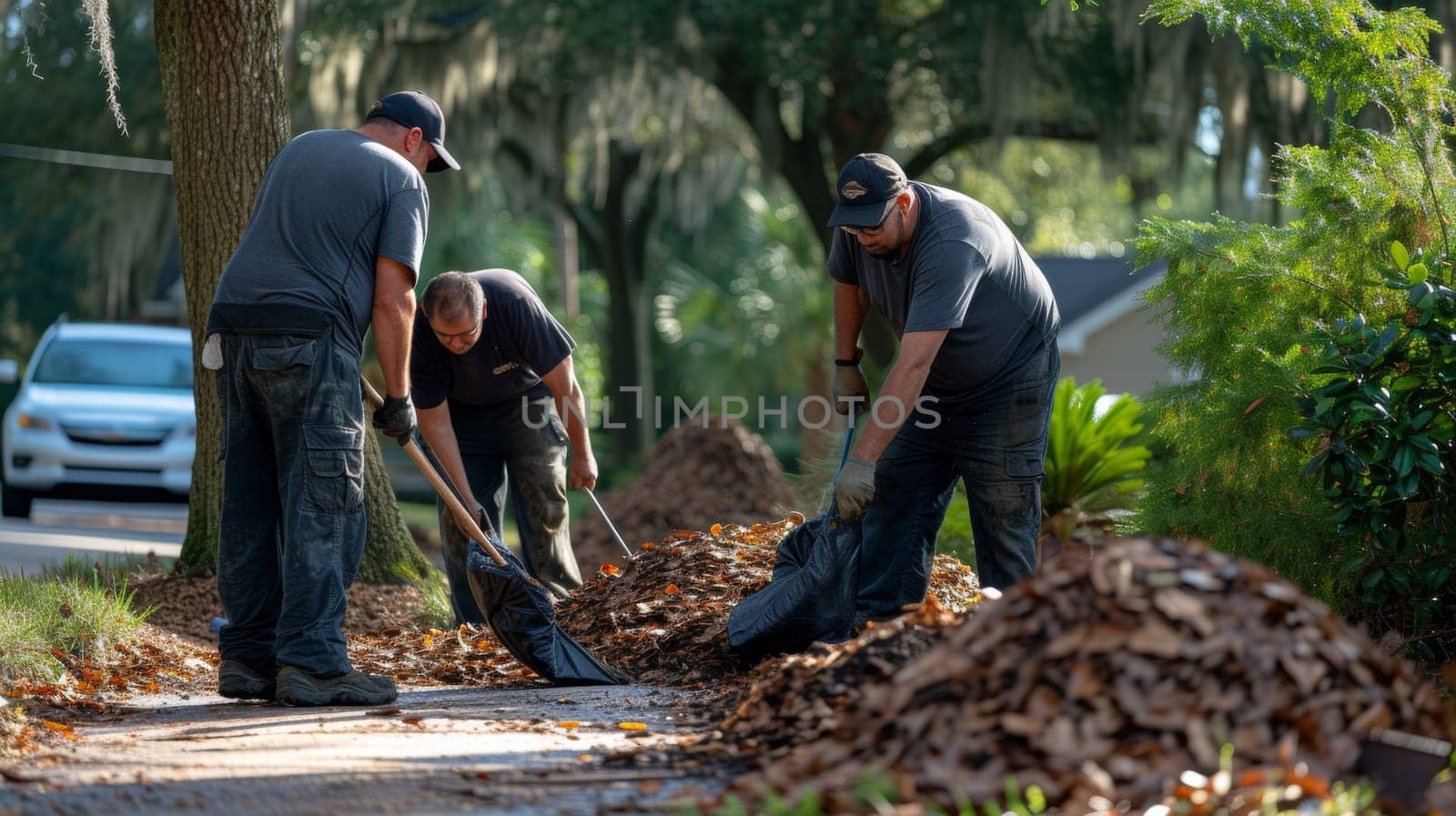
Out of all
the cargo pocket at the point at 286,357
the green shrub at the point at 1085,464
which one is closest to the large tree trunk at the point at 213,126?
the cargo pocket at the point at 286,357

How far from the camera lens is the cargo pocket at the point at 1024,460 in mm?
5027

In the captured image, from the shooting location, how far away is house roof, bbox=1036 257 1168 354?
2211 cm

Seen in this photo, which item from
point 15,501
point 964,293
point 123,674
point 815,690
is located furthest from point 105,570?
point 15,501

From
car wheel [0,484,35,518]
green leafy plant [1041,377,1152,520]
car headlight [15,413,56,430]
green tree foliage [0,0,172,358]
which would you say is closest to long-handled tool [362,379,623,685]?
green leafy plant [1041,377,1152,520]

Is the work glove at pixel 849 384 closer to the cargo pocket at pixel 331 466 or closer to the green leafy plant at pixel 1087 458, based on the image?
the cargo pocket at pixel 331 466

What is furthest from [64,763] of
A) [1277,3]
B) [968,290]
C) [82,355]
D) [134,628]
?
[82,355]

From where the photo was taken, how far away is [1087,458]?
798cm

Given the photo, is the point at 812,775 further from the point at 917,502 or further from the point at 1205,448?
the point at 1205,448

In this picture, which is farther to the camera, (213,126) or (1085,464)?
(1085,464)

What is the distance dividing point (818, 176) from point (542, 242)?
20.8 m

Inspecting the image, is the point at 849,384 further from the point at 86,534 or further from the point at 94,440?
the point at 94,440

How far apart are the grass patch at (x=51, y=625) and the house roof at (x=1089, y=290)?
54.1ft

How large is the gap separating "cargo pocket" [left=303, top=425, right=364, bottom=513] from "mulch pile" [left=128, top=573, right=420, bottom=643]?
2017 millimetres

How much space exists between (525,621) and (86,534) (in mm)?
8641
